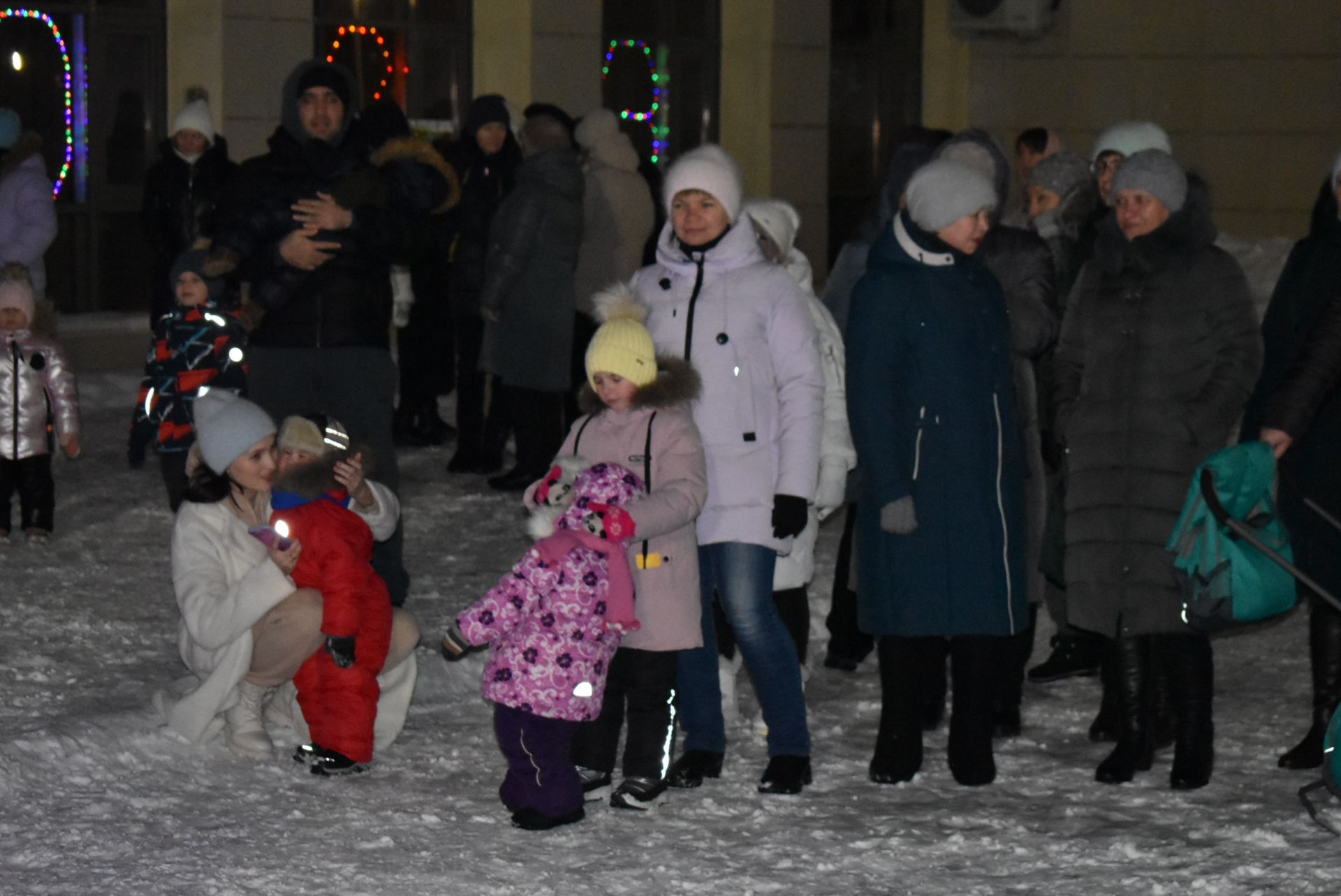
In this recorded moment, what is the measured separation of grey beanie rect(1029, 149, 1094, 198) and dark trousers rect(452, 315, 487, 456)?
15.3 feet

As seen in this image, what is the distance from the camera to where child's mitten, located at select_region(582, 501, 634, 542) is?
5969 millimetres

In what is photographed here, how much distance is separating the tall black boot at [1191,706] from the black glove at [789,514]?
1244 millimetres

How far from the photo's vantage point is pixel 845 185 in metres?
20.0

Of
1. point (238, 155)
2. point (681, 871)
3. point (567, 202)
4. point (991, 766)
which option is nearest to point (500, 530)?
point (567, 202)

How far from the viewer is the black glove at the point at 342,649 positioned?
21.1 feet

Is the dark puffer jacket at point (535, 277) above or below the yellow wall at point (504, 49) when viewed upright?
below

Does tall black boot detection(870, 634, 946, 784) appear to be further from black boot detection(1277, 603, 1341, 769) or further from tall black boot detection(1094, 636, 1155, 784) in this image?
black boot detection(1277, 603, 1341, 769)

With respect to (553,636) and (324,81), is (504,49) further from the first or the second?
(553,636)

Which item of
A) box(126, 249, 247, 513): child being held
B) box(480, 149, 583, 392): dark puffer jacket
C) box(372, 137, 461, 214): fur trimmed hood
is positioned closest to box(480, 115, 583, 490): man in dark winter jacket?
box(480, 149, 583, 392): dark puffer jacket

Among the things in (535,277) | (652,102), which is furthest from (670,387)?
(652,102)

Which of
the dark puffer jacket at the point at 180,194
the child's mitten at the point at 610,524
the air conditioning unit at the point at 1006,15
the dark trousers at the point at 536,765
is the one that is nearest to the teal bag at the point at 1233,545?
the child's mitten at the point at 610,524

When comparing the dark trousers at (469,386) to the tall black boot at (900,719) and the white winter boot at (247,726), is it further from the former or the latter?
the tall black boot at (900,719)

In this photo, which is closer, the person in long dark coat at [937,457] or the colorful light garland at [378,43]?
the person in long dark coat at [937,457]

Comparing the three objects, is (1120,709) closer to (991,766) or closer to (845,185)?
(991,766)
